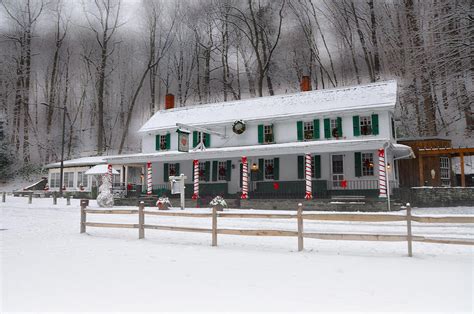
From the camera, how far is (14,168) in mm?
44188

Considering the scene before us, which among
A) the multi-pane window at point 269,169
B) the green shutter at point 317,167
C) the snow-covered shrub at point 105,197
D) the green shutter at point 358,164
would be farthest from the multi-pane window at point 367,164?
the snow-covered shrub at point 105,197

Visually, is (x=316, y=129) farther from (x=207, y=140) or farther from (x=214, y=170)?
(x=207, y=140)

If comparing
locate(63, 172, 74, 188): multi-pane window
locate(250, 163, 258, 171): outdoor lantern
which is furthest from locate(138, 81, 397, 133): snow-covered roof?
locate(63, 172, 74, 188): multi-pane window

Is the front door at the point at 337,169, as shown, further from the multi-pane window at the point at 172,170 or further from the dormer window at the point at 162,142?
the dormer window at the point at 162,142

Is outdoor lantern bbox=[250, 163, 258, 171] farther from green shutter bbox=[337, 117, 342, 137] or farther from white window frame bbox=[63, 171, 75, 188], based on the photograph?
white window frame bbox=[63, 171, 75, 188]

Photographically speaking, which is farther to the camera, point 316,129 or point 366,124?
point 316,129

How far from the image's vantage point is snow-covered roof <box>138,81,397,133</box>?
894 inches

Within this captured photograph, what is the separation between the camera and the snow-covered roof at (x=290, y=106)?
74.5 ft

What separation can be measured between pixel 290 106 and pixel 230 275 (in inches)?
792

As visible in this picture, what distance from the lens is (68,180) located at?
38.1m

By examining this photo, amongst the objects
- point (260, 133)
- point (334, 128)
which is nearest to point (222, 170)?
point (260, 133)

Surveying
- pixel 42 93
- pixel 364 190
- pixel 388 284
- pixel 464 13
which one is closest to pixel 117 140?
pixel 42 93

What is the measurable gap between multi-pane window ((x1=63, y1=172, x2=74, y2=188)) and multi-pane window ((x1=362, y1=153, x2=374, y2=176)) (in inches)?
1140

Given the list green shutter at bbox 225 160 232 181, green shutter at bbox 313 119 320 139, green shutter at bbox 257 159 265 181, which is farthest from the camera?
green shutter at bbox 225 160 232 181
